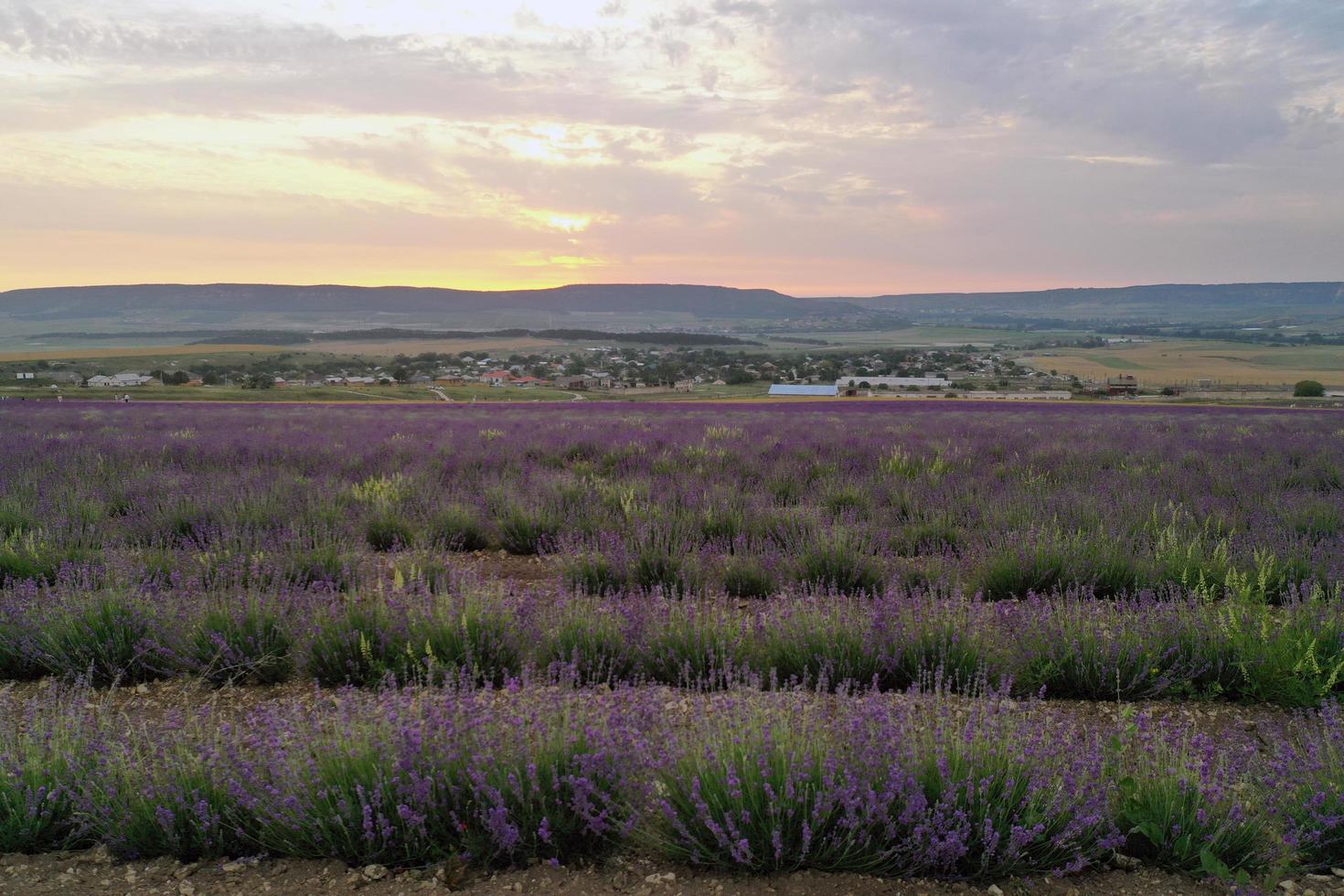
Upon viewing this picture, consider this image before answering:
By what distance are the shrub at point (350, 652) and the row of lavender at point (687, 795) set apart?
1.21 m

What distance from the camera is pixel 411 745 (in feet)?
9.49

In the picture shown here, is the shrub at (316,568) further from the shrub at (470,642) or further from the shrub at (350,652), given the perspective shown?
the shrub at (470,642)

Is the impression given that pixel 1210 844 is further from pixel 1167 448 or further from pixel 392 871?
pixel 1167 448

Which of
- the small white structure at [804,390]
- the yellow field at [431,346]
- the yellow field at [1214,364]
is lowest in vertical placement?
the small white structure at [804,390]

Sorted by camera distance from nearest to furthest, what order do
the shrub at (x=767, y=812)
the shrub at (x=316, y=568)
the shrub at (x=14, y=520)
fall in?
the shrub at (x=767, y=812), the shrub at (x=316, y=568), the shrub at (x=14, y=520)

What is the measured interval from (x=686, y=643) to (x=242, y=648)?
2.63 meters

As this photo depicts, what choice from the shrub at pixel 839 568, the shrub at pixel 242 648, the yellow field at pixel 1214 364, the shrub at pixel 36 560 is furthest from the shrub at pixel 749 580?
the yellow field at pixel 1214 364

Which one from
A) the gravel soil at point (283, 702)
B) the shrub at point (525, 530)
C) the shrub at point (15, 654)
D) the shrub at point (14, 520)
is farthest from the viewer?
the shrub at point (525, 530)

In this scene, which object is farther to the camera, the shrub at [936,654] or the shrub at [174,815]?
the shrub at [936,654]

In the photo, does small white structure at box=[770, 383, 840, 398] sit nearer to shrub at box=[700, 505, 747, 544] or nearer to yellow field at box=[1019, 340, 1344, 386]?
yellow field at box=[1019, 340, 1344, 386]

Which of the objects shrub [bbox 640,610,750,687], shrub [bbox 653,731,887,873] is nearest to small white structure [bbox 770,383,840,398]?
shrub [bbox 640,610,750,687]

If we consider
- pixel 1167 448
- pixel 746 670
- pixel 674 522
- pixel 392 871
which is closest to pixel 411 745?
pixel 392 871

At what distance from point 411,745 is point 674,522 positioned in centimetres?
453

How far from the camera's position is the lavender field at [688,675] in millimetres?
2771
